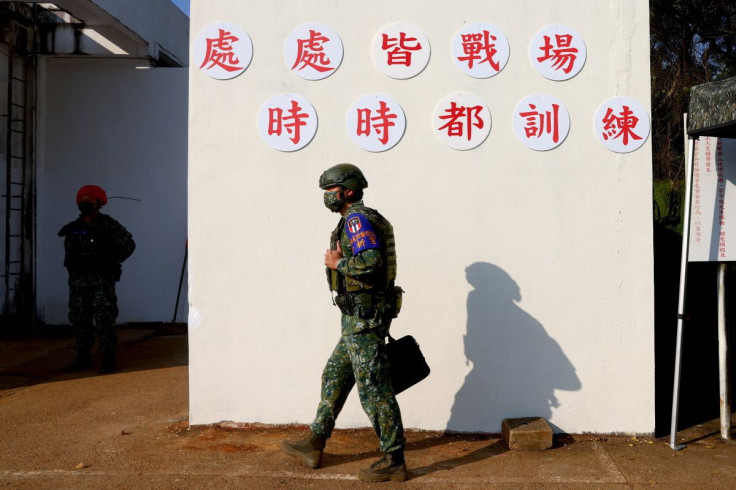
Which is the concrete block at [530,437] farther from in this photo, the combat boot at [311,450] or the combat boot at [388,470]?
the combat boot at [311,450]

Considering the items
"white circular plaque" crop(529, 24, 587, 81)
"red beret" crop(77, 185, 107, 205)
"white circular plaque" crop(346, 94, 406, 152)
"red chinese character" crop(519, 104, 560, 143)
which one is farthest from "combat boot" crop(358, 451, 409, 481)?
"red beret" crop(77, 185, 107, 205)

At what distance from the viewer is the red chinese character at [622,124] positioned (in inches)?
189

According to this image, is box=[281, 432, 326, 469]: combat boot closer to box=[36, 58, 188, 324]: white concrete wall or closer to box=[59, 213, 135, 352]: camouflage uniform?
box=[59, 213, 135, 352]: camouflage uniform

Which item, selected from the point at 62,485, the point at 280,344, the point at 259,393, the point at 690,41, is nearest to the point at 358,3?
the point at 280,344

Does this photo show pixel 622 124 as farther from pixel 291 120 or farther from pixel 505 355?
pixel 291 120

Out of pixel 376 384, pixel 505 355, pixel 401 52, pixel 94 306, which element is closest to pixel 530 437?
pixel 505 355

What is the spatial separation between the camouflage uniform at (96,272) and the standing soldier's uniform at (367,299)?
372cm

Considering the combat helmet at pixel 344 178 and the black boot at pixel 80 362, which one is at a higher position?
the combat helmet at pixel 344 178

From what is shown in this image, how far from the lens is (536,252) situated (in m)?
4.88

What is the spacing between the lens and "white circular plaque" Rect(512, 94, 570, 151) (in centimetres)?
484

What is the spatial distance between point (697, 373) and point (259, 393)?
4.62 meters

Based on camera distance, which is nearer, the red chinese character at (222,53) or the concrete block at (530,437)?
the concrete block at (530,437)

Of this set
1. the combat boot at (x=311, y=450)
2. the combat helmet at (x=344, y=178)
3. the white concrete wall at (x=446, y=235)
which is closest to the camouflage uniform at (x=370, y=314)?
the combat helmet at (x=344, y=178)

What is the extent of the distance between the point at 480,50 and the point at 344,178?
155cm
